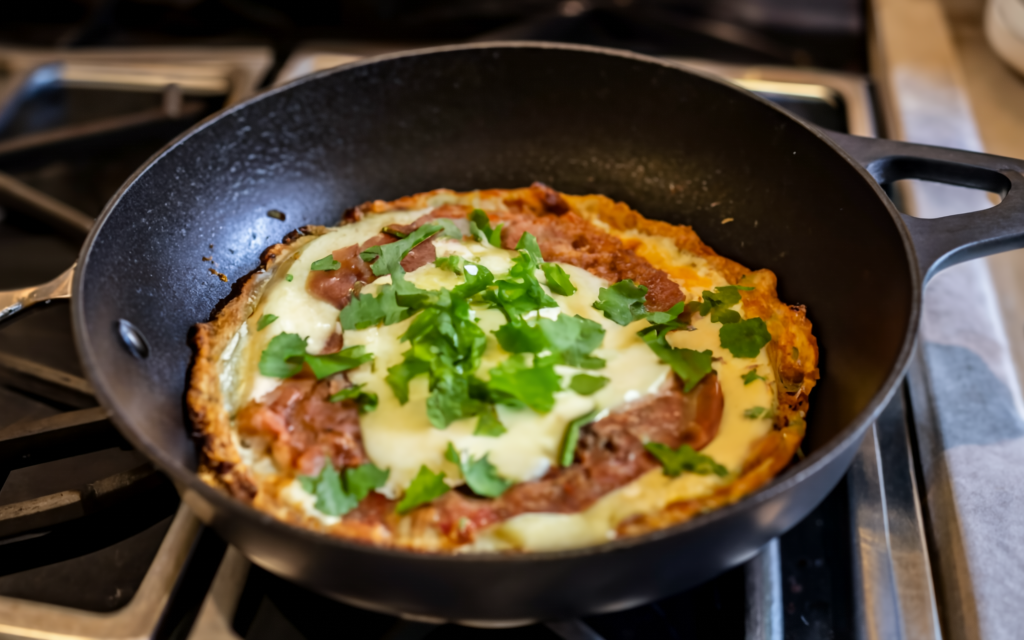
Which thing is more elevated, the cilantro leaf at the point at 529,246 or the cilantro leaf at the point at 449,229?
the cilantro leaf at the point at 529,246

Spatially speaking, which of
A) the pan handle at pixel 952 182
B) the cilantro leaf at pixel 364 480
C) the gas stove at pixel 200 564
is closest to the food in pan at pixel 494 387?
the cilantro leaf at pixel 364 480

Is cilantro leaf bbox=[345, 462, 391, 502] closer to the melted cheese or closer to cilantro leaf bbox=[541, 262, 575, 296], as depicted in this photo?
the melted cheese

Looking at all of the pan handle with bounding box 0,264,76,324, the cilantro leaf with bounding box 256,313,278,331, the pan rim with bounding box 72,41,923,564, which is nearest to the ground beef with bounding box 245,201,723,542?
the cilantro leaf with bounding box 256,313,278,331

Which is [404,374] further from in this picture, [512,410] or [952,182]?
[952,182]

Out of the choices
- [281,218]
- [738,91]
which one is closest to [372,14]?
[281,218]

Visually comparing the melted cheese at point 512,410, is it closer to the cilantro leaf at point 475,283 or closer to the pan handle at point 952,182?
the cilantro leaf at point 475,283

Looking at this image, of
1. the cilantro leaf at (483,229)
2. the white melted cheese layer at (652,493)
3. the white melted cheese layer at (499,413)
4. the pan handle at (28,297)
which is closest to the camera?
the white melted cheese layer at (652,493)
